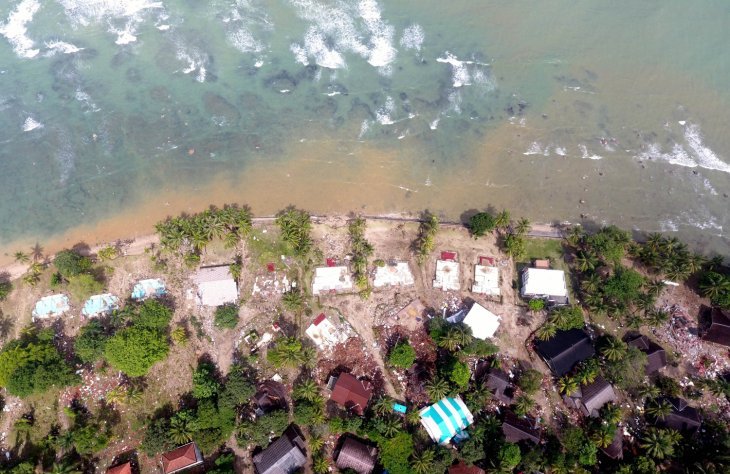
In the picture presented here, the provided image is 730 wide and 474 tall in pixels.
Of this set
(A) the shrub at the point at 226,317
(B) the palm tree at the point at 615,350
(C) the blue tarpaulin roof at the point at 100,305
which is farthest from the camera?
(C) the blue tarpaulin roof at the point at 100,305

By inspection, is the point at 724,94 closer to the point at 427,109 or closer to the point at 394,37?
the point at 427,109

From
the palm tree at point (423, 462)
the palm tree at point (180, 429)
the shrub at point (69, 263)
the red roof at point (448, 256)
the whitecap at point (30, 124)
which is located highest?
the whitecap at point (30, 124)

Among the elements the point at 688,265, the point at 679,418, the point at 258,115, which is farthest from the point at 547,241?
the point at 258,115

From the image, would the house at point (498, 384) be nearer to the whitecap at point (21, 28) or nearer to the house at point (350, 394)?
the house at point (350, 394)

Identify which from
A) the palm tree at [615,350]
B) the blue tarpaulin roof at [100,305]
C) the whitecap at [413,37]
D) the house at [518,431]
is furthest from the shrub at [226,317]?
the whitecap at [413,37]

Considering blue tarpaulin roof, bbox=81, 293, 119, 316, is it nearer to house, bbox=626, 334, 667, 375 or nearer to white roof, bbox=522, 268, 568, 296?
white roof, bbox=522, 268, 568, 296

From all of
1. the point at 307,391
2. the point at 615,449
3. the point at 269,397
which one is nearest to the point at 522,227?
the point at 615,449
